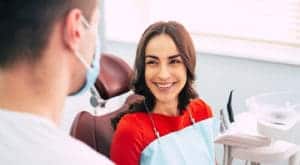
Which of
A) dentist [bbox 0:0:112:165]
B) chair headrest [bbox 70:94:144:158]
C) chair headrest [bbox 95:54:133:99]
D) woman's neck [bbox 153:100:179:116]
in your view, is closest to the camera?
dentist [bbox 0:0:112:165]

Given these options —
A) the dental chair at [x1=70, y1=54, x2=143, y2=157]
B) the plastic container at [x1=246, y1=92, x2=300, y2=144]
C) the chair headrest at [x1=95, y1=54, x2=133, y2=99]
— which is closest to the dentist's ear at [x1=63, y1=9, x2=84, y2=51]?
the dental chair at [x1=70, y1=54, x2=143, y2=157]

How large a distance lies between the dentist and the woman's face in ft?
3.03

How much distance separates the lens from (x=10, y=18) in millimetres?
725

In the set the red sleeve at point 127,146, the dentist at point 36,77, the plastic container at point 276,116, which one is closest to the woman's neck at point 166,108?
the red sleeve at point 127,146

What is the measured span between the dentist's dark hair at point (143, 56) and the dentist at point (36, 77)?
946 millimetres

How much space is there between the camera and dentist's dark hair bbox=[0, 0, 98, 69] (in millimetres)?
720

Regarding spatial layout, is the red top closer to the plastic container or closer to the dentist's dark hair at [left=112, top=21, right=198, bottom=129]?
the dentist's dark hair at [left=112, top=21, right=198, bottom=129]

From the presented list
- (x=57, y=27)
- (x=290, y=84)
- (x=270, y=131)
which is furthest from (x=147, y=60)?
(x=290, y=84)

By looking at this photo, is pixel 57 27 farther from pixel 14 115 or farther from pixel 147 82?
pixel 147 82

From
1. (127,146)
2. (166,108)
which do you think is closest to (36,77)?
(127,146)

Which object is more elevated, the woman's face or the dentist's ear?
the dentist's ear

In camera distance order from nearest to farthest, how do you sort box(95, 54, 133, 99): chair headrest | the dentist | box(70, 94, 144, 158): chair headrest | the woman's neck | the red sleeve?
the dentist < the red sleeve < the woman's neck < box(70, 94, 144, 158): chair headrest < box(95, 54, 133, 99): chair headrest

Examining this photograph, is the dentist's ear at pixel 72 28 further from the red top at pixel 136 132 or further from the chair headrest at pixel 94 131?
the chair headrest at pixel 94 131

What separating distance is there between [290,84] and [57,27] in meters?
2.08
